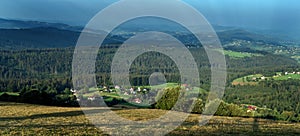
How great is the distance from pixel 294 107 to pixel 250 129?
8749 cm

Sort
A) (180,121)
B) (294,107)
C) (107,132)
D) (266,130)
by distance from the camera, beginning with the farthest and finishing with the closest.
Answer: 1. (294,107)
2. (180,121)
3. (266,130)
4. (107,132)

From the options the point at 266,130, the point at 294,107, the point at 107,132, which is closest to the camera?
the point at 107,132

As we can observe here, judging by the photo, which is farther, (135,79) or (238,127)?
(135,79)

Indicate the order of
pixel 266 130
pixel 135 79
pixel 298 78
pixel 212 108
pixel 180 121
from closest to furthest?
1. pixel 266 130
2. pixel 180 121
3. pixel 212 108
4. pixel 135 79
5. pixel 298 78

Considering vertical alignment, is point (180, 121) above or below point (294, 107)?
above

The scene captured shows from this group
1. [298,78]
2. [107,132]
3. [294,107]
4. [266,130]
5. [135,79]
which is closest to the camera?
[107,132]

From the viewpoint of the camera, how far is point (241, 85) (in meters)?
155

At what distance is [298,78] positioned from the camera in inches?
6407

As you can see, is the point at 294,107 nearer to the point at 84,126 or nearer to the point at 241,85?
the point at 241,85

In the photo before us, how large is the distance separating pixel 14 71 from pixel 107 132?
15982 cm

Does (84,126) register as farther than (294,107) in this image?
No

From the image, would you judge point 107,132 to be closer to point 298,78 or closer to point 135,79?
point 135,79

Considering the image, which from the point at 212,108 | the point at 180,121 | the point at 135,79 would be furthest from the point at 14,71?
the point at 180,121

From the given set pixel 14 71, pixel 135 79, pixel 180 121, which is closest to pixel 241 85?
pixel 135 79
